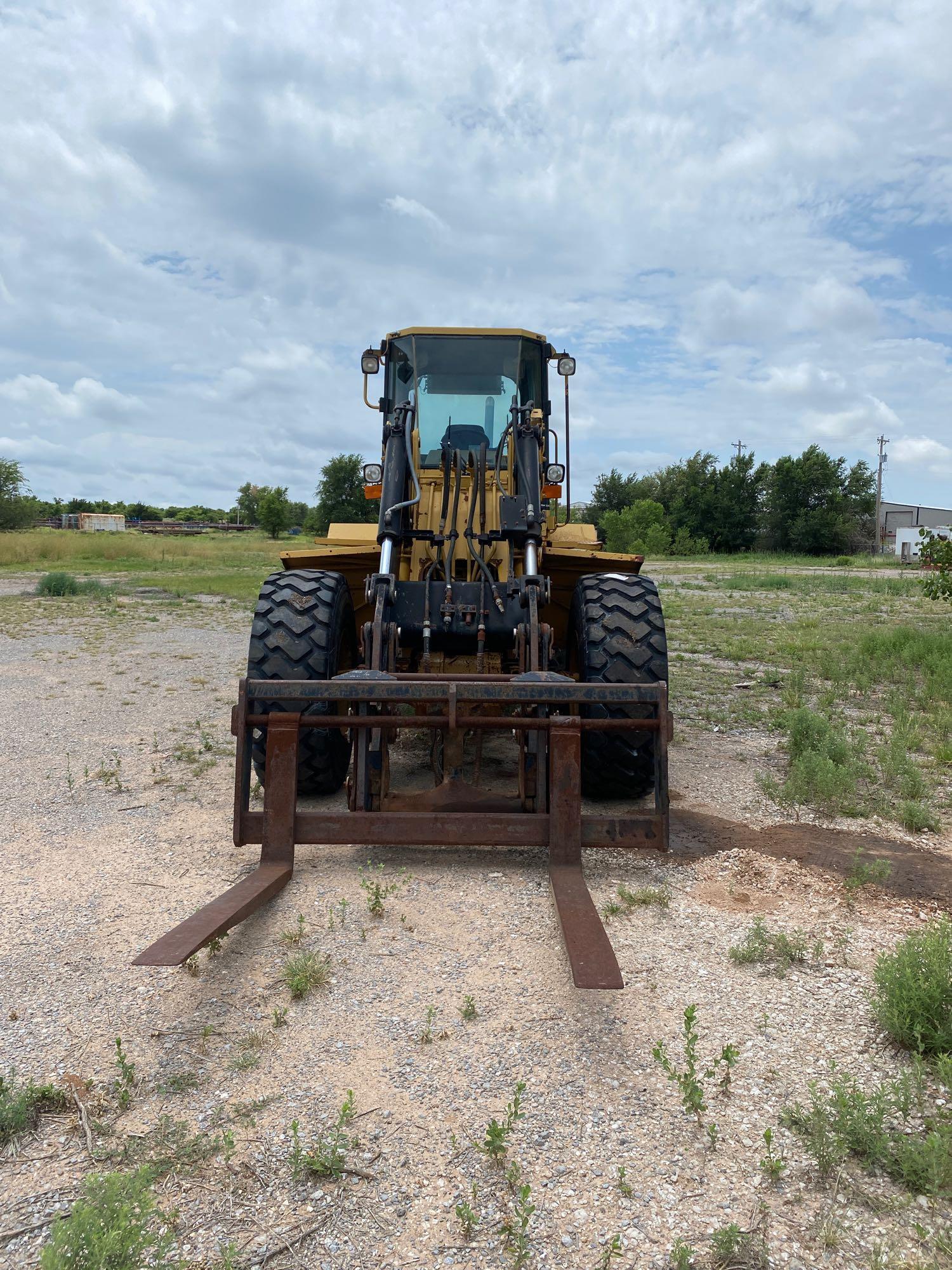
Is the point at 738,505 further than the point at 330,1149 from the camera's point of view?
Yes

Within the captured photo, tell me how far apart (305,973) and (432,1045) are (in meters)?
0.63

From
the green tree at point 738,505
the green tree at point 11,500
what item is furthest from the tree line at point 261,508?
the green tree at point 738,505

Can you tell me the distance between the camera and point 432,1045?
2.95 m

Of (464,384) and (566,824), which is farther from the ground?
(464,384)

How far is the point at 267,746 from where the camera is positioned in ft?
14.1

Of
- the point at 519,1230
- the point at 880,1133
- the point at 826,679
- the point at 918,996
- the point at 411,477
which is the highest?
the point at 411,477

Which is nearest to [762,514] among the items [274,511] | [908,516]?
[908,516]

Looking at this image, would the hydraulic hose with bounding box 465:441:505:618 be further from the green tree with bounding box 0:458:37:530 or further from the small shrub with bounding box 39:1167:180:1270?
the green tree with bounding box 0:458:37:530

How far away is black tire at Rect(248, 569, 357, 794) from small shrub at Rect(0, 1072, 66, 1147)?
2.37 metres

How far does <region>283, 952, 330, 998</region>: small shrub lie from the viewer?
3.24m

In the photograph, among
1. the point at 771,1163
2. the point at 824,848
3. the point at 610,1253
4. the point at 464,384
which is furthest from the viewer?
the point at 464,384

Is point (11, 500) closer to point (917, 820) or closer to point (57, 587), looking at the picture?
point (57, 587)

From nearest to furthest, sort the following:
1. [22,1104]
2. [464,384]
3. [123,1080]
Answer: [22,1104], [123,1080], [464,384]

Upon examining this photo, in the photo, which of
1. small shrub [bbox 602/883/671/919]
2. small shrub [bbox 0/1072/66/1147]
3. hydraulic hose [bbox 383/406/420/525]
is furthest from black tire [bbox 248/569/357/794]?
small shrub [bbox 0/1072/66/1147]
